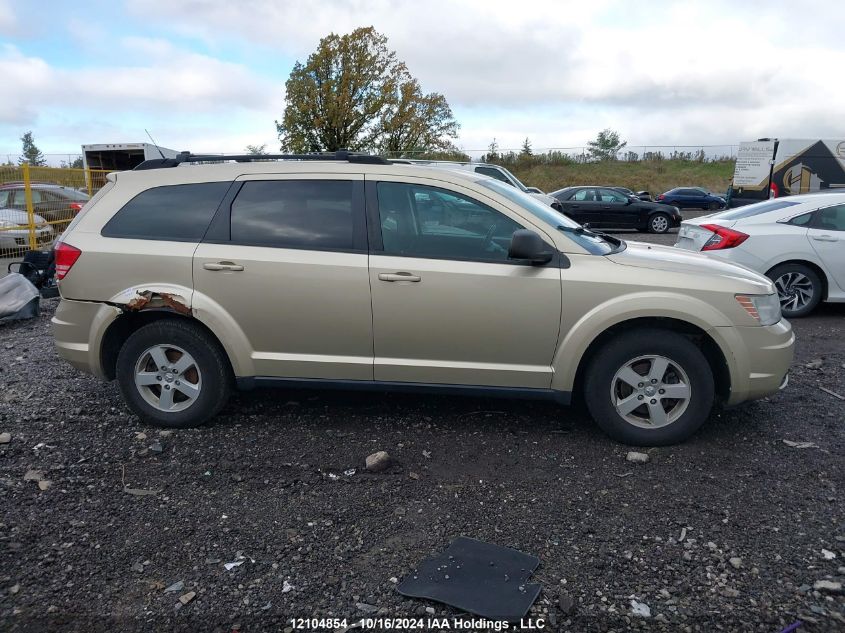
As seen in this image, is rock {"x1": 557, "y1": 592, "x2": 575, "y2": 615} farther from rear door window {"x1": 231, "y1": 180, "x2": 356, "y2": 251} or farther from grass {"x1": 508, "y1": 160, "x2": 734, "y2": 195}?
grass {"x1": 508, "y1": 160, "x2": 734, "y2": 195}

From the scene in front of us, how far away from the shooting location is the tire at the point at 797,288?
7.75 meters

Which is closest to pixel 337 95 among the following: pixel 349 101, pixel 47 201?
pixel 349 101

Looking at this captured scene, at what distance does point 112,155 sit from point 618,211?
1574cm

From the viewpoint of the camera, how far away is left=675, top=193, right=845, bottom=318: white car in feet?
25.2

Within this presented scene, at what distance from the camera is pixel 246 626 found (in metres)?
2.60

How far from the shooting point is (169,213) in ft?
14.5

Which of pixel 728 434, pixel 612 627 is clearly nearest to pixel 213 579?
pixel 612 627

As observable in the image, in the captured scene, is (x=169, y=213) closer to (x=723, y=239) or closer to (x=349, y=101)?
(x=723, y=239)

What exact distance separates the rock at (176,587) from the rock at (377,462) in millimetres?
1290

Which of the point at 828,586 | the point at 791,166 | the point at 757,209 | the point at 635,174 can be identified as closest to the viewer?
the point at 828,586

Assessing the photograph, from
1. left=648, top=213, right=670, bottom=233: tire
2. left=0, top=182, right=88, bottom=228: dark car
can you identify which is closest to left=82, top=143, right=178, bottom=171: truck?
left=0, top=182, right=88, bottom=228: dark car

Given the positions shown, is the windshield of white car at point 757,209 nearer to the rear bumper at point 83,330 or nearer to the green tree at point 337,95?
the rear bumper at point 83,330

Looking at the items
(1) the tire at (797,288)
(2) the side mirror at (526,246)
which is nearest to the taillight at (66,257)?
(2) the side mirror at (526,246)

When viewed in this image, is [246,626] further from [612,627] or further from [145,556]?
[612,627]
